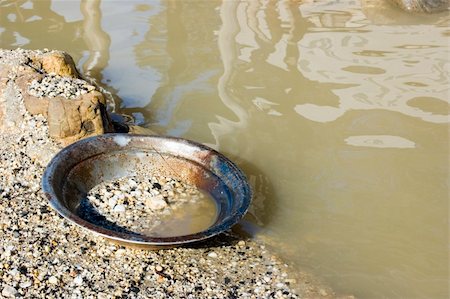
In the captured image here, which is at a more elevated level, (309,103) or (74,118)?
(74,118)

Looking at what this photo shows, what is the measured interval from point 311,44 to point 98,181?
4562 mm

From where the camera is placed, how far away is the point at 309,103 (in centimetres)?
638

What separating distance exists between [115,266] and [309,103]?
340 centimetres

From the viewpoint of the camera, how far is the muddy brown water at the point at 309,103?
14.2 feet

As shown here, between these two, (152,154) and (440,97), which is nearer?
(152,154)

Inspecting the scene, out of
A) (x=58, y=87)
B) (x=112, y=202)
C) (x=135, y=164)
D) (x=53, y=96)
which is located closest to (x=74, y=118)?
(x=53, y=96)

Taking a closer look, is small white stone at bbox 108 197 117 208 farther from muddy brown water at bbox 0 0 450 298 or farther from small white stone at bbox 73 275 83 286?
muddy brown water at bbox 0 0 450 298

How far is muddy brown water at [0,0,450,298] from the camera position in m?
4.32

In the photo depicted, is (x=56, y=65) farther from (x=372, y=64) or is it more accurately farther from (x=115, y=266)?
(x=372, y=64)

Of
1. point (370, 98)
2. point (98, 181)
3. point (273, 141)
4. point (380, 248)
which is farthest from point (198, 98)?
point (380, 248)

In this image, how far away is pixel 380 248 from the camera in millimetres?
4242

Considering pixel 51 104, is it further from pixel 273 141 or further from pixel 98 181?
pixel 273 141

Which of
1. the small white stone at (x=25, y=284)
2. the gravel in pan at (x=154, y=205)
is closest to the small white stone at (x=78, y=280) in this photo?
the small white stone at (x=25, y=284)

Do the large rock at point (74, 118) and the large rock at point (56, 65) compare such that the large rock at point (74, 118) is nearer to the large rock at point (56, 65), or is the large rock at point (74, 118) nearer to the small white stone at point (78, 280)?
the large rock at point (56, 65)
